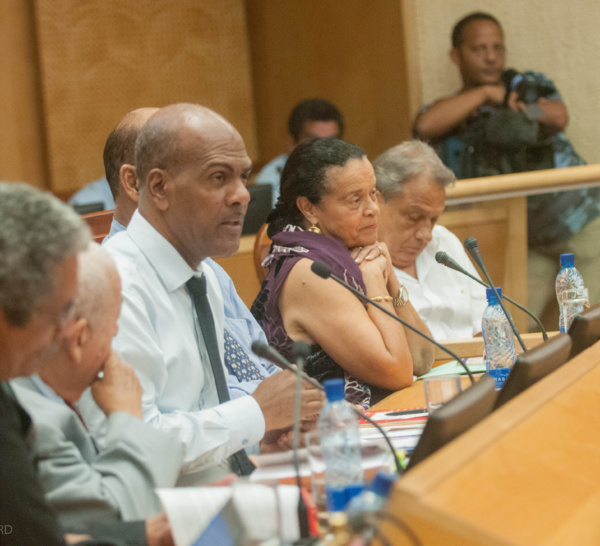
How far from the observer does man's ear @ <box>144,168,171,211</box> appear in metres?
1.95

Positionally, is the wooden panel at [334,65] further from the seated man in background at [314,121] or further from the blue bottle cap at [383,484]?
the blue bottle cap at [383,484]

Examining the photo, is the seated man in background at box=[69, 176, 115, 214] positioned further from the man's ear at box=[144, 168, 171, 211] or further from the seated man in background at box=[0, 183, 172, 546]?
the seated man in background at box=[0, 183, 172, 546]

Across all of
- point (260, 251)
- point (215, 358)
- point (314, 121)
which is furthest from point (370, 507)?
point (314, 121)

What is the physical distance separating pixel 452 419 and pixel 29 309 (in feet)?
1.91

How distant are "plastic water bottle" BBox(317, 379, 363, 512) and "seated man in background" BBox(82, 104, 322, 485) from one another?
46 centimetres

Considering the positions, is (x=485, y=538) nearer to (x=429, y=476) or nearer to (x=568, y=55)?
(x=429, y=476)

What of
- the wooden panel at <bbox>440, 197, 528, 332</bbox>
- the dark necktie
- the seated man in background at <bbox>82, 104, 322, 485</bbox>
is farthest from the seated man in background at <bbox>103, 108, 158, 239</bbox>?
the wooden panel at <bbox>440, 197, 528, 332</bbox>

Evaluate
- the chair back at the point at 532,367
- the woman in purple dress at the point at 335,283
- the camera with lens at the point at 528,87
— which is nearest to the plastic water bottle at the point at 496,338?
the woman in purple dress at the point at 335,283

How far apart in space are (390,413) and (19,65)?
437 cm

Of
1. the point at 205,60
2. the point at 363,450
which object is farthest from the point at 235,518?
the point at 205,60

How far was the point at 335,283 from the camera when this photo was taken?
2482 millimetres

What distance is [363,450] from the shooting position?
4.50ft

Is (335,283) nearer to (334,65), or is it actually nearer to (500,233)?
(500,233)

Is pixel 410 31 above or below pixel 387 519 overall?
above
